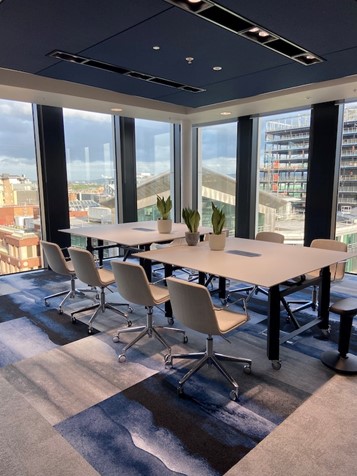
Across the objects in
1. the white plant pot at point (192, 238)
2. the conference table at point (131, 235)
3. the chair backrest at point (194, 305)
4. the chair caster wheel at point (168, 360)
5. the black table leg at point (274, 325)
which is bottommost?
the chair caster wheel at point (168, 360)

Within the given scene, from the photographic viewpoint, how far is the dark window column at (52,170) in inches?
221

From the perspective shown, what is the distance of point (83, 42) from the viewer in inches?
121

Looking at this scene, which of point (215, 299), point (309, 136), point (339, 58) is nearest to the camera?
point (339, 58)

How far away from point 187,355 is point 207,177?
17.0 feet

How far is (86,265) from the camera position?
3.37 metres

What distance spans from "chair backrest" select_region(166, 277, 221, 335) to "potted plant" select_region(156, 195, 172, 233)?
212cm

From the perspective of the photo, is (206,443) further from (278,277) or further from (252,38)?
(252,38)

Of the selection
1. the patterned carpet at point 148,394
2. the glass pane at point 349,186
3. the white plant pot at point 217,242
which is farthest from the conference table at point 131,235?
the glass pane at point 349,186

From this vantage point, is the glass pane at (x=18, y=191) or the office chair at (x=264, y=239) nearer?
the office chair at (x=264, y=239)

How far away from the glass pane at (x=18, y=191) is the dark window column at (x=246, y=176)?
3648 mm

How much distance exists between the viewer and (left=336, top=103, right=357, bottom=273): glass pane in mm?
5359

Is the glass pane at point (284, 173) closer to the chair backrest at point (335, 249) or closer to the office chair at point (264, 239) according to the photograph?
the office chair at point (264, 239)

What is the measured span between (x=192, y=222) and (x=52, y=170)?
3.25 m

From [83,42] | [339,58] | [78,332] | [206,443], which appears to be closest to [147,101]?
[83,42]
